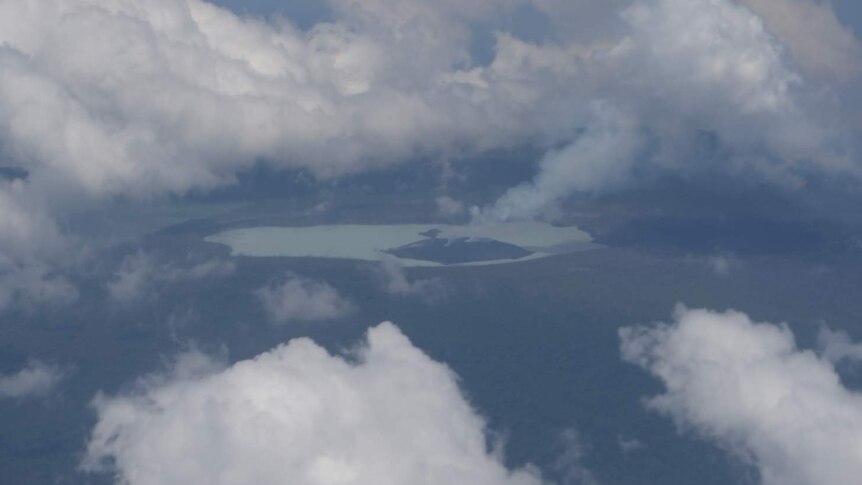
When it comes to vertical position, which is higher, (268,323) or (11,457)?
(268,323)

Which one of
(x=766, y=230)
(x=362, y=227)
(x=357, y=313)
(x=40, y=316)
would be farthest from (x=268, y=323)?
(x=766, y=230)

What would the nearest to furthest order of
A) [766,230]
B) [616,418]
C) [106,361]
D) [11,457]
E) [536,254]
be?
[11,457]
[616,418]
[106,361]
[536,254]
[766,230]

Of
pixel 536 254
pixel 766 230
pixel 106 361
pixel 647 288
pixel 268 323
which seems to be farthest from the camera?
pixel 766 230

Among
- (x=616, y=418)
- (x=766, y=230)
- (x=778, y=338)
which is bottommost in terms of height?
(x=616, y=418)

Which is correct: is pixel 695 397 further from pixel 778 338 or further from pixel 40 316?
pixel 40 316

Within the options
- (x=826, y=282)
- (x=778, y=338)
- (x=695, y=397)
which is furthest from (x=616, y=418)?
(x=826, y=282)

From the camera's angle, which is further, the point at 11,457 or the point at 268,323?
the point at 268,323
